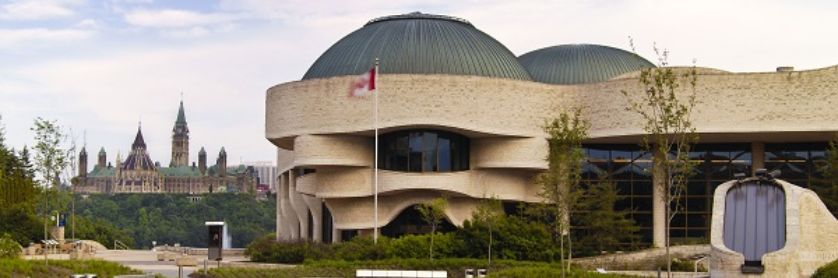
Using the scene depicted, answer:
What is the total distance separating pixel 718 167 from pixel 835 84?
8.46 m

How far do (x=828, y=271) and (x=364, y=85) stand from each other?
25.9 metres

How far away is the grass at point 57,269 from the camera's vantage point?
29.8 m

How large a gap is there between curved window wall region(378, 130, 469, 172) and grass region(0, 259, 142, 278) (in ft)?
81.2

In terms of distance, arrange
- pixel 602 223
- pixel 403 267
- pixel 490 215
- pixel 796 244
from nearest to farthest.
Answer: pixel 796 244 → pixel 403 267 → pixel 490 215 → pixel 602 223

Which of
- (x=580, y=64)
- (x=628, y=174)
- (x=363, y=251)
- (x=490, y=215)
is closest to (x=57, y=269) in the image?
(x=363, y=251)

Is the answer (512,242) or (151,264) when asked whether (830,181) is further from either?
(151,264)

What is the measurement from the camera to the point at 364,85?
49688 mm

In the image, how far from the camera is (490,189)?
5631cm

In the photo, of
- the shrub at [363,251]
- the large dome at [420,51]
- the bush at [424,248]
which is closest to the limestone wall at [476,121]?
the large dome at [420,51]

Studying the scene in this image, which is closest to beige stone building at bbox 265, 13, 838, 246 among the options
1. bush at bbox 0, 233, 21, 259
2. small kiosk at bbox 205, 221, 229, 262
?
small kiosk at bbox 205, 221, 229, 262

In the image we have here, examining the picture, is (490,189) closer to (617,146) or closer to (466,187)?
(466,187)

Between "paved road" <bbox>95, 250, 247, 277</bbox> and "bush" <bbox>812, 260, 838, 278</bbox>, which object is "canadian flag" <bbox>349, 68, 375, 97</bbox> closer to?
"paved road" <bbox>95, 250, 247, 277</bbox>

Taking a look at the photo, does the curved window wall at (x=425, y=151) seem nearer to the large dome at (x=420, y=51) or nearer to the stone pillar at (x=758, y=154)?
the large dome at (x=420, y=51)

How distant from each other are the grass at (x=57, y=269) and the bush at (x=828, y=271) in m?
19.4
